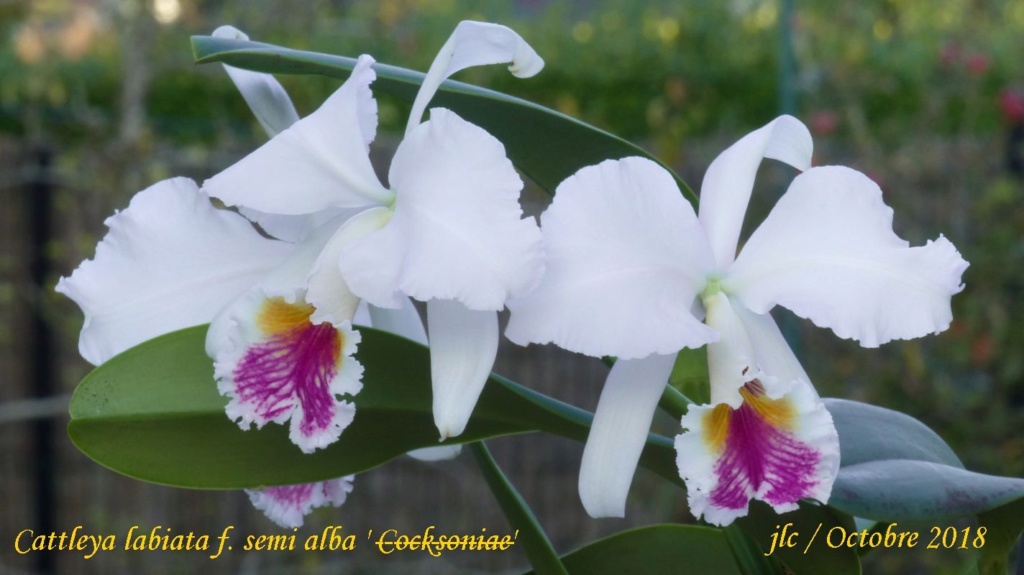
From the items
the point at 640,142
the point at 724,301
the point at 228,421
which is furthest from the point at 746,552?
the point at 640,142

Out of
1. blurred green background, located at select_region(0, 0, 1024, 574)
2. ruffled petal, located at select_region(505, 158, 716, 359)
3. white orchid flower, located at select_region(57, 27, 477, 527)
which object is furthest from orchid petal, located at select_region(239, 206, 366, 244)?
blurred green background, located at select_region(0, 0, 1024, 574)

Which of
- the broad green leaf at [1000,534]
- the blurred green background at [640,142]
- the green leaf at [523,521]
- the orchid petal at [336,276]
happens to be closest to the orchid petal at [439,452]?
the green leaf at [523,521]

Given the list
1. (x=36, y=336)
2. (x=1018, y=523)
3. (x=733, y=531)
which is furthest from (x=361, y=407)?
(x=36, y=336)

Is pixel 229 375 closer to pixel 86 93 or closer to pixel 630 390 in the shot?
pixel 630 390

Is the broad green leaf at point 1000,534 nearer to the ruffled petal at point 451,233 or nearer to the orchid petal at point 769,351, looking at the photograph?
the orchid petal at point 769,351

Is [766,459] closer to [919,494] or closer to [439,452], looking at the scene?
[919,494]

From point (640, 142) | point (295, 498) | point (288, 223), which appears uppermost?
point (640, 142)

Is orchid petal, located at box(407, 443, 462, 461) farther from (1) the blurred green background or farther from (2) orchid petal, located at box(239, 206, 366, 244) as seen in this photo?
(1) the blurred green background
